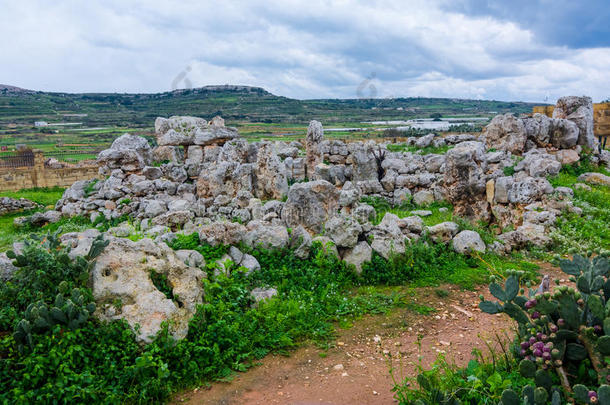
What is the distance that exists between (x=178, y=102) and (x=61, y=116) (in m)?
32.4

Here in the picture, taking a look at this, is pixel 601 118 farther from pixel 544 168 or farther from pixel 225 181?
pixel 225 181

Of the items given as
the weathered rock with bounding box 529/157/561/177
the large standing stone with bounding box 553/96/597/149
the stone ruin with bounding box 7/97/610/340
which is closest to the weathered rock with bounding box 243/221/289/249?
the stone ruin with bounding box 7/97/610/340

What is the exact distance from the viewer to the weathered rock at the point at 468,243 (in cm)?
923

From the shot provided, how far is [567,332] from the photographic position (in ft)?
12.1

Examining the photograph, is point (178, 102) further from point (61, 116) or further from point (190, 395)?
point (190, 395)

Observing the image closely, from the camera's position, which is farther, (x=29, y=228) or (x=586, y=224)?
(x=29, y=228)

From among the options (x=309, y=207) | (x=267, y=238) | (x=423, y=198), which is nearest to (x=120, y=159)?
(x=309, y=207)

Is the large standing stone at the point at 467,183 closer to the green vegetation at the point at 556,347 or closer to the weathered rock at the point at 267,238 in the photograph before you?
the weathered rock at the point at 267,238

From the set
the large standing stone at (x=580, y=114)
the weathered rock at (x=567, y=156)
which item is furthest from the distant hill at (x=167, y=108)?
the weathered rock at (x=567, y=156)

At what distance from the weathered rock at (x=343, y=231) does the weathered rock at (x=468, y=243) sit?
8.20 ft

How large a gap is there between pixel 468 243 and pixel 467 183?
17.7 feet

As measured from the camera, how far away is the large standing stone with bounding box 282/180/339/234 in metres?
11.6

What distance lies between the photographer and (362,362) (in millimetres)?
5625

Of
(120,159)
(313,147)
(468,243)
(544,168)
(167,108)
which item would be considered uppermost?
(167,108)
